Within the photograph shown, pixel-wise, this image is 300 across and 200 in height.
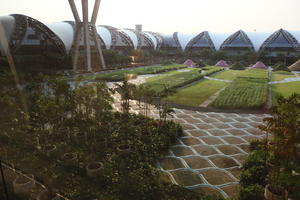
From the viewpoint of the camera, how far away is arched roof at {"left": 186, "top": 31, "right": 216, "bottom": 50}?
58.5 m

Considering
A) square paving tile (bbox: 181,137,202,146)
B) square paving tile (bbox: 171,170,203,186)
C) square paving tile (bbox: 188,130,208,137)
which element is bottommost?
square paving tile (bbox: 171,170,203,186)

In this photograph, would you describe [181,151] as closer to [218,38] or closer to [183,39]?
[218,38]

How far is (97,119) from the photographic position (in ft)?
33.6

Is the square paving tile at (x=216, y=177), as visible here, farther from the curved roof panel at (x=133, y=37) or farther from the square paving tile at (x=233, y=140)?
the curved roof panel at (x=133, y=37)

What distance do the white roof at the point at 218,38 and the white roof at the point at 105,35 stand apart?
2577 cm

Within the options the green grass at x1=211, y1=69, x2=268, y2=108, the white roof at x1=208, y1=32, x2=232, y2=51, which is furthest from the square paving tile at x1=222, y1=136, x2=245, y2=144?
the white roof at x1=208, y1=32, x2=232, y2=51

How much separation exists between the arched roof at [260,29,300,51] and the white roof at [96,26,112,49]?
1335 inches

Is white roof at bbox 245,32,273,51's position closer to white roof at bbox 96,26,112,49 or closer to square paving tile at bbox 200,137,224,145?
white roof at bbox 96,26,112,49

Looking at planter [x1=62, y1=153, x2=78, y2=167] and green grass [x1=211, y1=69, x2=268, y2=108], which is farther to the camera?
green grass [x1=211, y1=69, x2=268, y2=108]

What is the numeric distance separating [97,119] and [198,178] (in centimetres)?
512

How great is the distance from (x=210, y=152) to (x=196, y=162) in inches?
42.6

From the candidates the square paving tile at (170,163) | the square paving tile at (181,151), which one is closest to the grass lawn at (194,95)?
the square paving tile at (181,151)

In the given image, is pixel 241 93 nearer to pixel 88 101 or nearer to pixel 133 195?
pixel 88 101

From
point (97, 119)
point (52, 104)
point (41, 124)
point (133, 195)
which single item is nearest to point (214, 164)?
point (133, 195)
